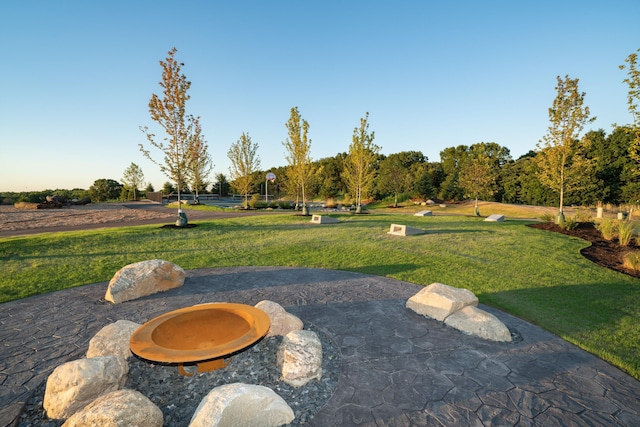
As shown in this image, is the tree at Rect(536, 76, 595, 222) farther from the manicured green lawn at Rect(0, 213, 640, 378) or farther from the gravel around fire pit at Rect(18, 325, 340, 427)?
the gravel around fire pit at Rect(18, 325, 340, 427)

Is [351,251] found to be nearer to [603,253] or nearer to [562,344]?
[562,344]

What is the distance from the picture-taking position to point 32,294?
689cm

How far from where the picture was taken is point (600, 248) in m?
11.9

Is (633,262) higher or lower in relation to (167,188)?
lower

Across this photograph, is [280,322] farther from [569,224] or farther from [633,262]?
[569,224]

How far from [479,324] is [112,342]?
5.86m

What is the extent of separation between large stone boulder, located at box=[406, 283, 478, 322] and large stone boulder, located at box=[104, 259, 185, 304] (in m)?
5.81

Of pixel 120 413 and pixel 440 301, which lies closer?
pixel 120 413

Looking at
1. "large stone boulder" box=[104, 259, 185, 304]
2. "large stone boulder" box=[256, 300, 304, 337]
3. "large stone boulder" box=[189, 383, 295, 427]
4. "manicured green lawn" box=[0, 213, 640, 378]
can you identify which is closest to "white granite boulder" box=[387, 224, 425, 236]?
"manicured green lawn" box=[0, 213, 640, 378]

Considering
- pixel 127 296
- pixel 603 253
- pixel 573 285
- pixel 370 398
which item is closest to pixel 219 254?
pixel 127 296

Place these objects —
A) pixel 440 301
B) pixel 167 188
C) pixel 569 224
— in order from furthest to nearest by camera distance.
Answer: pixel 167 188 < pixel 569 224 < pixel 440 301

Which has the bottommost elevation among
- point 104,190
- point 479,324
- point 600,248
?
point 600,248

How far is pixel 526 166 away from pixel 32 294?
53828 mm

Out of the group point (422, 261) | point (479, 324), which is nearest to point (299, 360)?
point (479, 324)
